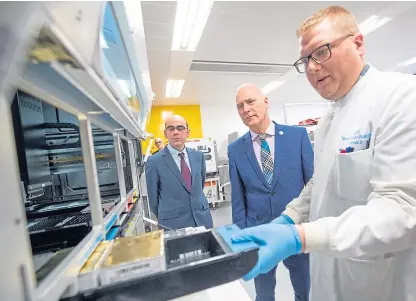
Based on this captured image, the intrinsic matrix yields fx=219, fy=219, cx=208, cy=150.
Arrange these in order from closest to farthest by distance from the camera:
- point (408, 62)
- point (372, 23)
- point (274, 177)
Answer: point (274, 177) → point (372, 23) → point (408, 62)

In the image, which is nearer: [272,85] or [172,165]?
[172,165]

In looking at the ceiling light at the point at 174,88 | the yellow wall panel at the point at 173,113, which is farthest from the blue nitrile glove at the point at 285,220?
the yellow wall panel at the point at 173,113

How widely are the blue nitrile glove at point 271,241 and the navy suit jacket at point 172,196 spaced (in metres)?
1.52

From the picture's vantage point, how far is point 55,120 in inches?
52.1

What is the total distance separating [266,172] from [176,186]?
95 cm

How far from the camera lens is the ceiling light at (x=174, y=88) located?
4949 millimetres

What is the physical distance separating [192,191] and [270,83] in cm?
459

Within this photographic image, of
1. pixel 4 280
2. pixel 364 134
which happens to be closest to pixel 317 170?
pixel 364 134

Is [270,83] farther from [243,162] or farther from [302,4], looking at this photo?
[243,162]

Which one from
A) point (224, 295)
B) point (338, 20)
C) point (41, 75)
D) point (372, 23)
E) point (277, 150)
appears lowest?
point (224, 295)

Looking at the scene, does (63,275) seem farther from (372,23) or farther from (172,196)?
(372,23)

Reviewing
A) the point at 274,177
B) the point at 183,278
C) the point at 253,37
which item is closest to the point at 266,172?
the point at 274,177

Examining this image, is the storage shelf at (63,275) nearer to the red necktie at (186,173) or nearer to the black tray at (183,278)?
the black tray at (183,278)

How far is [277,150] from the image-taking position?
1.67m
